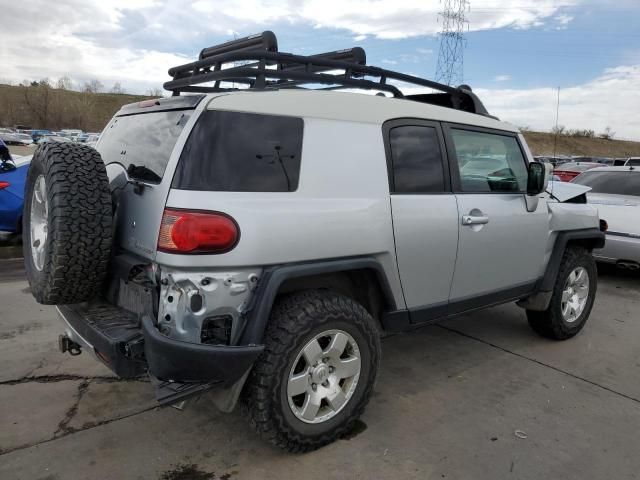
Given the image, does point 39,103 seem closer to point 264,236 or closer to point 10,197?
point 10,197

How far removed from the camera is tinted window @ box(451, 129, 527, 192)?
3.53m

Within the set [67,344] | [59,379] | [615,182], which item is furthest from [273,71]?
[615,182]

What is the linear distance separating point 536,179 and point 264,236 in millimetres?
2463

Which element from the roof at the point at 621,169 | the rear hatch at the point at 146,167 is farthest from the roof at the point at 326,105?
the roof at the point at 621,169

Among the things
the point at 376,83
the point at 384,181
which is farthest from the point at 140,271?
the point at 376,83

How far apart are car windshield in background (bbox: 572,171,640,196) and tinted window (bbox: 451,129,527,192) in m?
4.16

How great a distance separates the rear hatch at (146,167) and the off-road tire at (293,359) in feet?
2.40

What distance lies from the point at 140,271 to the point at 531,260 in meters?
3.03

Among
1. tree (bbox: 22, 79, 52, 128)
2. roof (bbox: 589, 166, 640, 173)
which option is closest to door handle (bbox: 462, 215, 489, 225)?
roof (bbox: 589, 166, 640, 173)

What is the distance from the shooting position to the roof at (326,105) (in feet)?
8.27

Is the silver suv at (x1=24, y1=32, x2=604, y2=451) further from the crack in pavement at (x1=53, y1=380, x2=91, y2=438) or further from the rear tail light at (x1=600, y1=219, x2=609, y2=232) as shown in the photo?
the rear tail light at (x1=600, y1=219, x2=609, y2=232)

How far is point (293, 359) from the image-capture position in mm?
2557

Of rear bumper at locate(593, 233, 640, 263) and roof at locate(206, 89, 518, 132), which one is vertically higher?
roof at locate(206, 89, 518, 132)

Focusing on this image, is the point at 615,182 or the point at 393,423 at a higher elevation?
the point at 615,182
